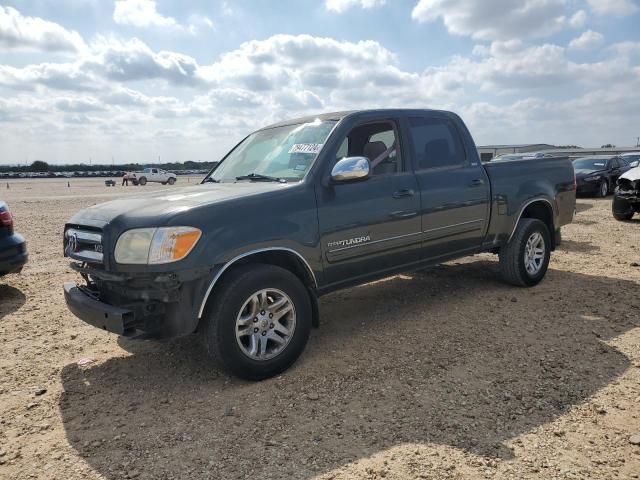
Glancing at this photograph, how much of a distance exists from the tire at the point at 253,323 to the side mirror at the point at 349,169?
34.4 inches

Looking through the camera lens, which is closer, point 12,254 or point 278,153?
point 278,153

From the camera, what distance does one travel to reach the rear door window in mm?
5000

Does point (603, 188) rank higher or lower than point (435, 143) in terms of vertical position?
lower

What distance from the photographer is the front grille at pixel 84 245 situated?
363 centimetres

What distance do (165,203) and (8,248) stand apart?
3.36m

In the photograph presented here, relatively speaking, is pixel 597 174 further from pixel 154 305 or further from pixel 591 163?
pixel 154 305

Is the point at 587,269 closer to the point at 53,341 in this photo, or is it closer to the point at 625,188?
the point at 625,188

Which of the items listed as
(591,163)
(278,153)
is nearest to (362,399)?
(278,153)

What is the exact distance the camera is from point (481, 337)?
14.9 ft

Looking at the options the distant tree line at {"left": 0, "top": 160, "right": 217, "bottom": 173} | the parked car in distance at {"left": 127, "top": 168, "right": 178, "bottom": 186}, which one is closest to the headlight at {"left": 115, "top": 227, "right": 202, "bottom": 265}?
the parked car in distance at {"left": 127, "top": 168, "right": 178, "bottom": 186}

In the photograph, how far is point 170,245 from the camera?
339 centimetres

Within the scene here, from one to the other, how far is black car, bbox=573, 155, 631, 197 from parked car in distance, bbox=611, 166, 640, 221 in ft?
21.2

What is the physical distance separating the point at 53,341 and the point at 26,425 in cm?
160

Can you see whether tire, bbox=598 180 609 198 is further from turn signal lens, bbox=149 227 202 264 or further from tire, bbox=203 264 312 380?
turn signal lens, bbox=149 227 202 264
